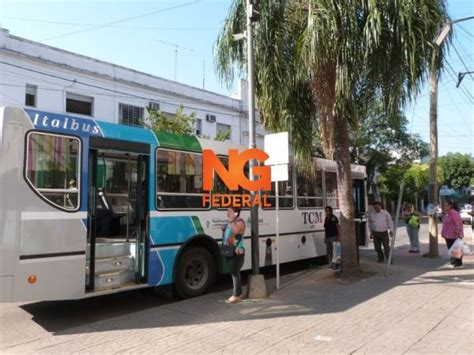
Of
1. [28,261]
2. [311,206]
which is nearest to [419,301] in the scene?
[311,206]

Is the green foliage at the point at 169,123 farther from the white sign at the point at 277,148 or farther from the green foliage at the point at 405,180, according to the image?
the green foliage at the point at 405,180

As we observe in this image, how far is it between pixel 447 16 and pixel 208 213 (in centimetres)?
680

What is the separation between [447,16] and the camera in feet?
32.0

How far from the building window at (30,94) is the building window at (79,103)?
1314 millimetres

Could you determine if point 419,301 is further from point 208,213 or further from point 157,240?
point 157,240

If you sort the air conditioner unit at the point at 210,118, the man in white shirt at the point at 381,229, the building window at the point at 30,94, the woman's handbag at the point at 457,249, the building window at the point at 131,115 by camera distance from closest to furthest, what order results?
the woman's handbag at the point at 457,249, the man in white shirt at the point at 381,229, the building window at the point at 30,94, the building window at the point at 131,115, the air conditioner unit at the point at 210,118

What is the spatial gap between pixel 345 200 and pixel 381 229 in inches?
113

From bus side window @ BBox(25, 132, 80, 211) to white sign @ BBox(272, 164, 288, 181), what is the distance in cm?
356

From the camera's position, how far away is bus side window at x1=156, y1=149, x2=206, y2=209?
7441 mm

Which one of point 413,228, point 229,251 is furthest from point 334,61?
point 413,228

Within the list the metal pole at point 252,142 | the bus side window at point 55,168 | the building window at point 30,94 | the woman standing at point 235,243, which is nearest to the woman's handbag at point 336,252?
the metal pole at point 252,142

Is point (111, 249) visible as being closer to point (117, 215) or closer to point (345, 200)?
point (117, 215)

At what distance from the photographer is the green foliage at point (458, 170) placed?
50.0 meters

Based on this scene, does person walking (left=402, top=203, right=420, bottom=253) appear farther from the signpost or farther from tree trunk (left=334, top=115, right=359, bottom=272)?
the signpost
